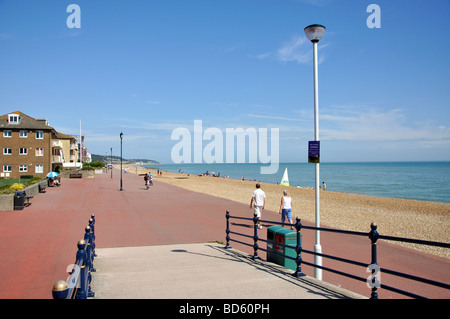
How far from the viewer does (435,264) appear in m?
9.59

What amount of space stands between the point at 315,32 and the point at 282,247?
481 centimetres

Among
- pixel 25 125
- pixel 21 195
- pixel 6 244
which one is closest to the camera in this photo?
pixel 6 244

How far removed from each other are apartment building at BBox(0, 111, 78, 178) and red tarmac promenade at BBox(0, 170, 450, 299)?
120ft

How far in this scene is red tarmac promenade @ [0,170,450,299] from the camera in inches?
290

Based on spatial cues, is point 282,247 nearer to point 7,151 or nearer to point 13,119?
point 7,151

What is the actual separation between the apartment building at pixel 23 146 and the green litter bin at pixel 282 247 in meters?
52.4

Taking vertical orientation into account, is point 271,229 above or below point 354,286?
above

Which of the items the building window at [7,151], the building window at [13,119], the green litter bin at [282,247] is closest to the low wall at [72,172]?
the building window at [7,151]

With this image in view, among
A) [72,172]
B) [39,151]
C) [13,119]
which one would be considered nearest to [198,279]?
[72,172]

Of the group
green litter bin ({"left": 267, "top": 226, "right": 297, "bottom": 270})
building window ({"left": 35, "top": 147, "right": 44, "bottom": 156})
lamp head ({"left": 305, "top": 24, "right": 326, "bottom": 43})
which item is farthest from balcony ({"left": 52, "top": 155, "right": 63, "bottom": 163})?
lamp head ({"left": 305, "top": 24, "right": 326, "bottom": 43})

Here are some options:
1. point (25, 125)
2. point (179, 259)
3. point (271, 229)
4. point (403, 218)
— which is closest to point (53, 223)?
point (179, 259)

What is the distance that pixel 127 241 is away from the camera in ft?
38.0
